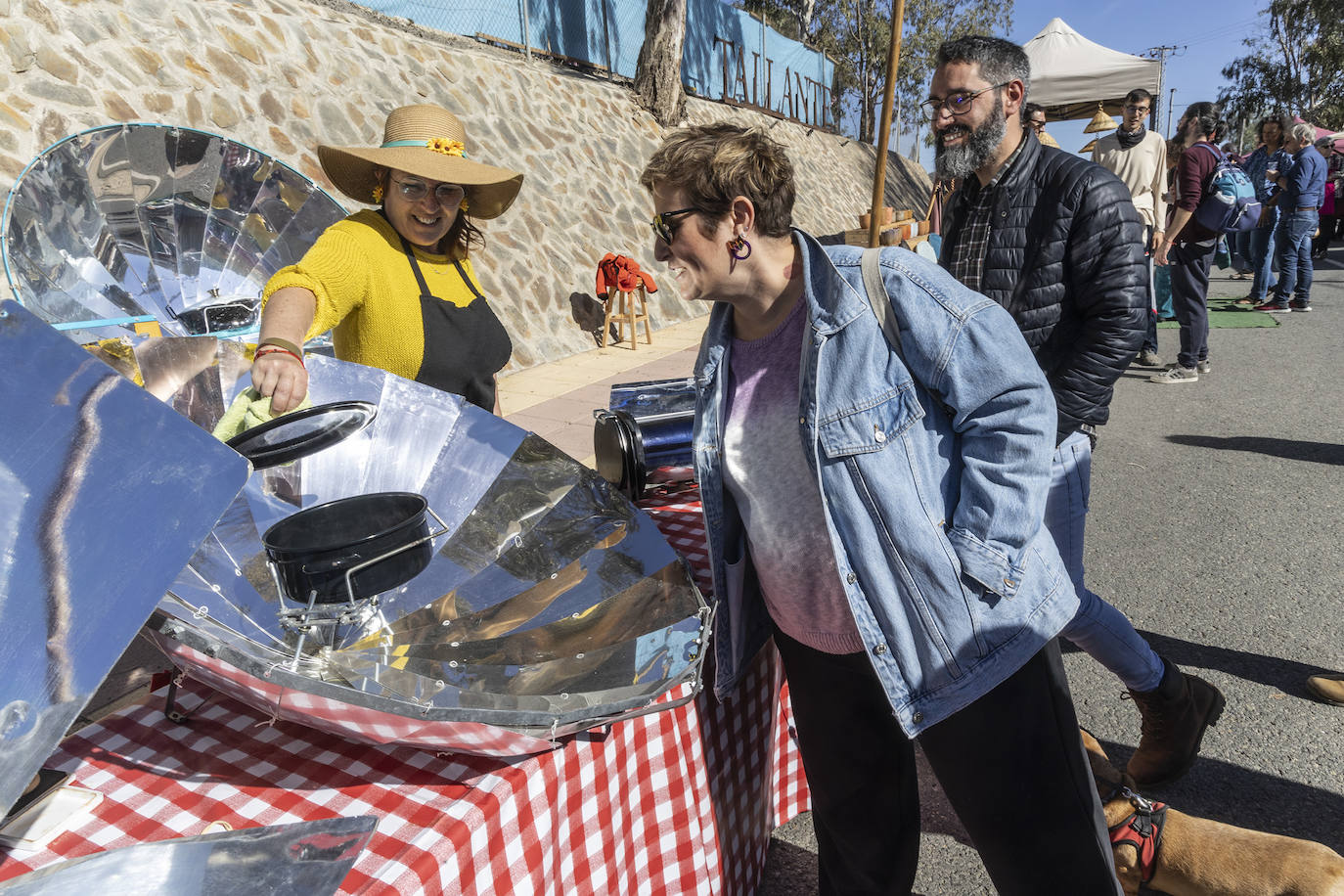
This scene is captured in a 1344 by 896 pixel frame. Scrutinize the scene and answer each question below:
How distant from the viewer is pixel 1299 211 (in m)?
9.62

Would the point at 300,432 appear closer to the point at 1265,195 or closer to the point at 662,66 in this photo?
the point at 662,66

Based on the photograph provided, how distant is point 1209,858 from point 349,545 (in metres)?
2.11

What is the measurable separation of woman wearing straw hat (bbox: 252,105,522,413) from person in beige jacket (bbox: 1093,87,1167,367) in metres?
5.86

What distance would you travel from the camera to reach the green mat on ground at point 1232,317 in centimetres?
995

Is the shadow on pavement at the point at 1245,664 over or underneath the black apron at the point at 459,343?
underneath

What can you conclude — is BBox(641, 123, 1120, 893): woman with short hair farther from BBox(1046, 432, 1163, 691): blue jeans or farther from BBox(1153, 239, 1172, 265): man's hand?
BBox(1153, 239, 1172, 265): man's hand

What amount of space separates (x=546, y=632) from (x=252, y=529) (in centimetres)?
65

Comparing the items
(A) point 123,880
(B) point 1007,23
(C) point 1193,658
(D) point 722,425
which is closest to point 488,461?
(D) point 722,425

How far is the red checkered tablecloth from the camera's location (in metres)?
1.24

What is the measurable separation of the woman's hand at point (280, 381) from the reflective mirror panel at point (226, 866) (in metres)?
0.91

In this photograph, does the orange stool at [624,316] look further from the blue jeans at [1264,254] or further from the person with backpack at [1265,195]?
the blue jeans at [1264,254]

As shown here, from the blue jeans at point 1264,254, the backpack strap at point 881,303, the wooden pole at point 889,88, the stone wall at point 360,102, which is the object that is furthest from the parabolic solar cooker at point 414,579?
the blue jeans at point 1264,254

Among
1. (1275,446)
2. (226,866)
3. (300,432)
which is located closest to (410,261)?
(300,432)

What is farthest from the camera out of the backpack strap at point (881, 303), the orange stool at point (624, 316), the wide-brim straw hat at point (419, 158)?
the orange stool at point (624, 316)
